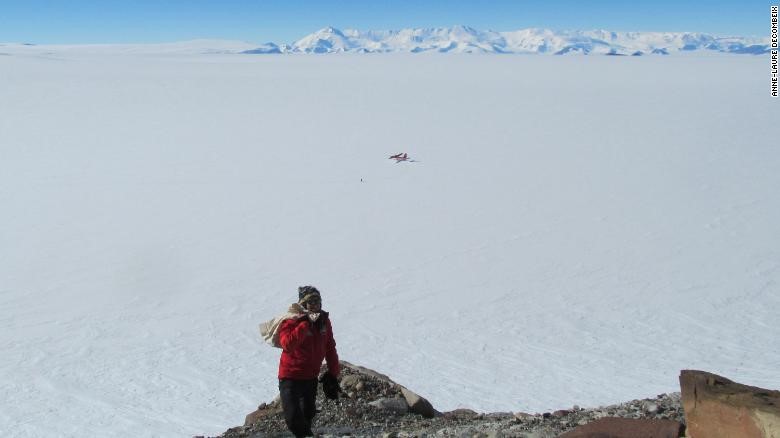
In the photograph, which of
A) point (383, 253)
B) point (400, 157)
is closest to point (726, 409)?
point (383, 253)

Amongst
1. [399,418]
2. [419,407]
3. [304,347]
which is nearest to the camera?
[304,347]

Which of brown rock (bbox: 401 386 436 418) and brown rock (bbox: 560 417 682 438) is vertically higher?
brown rock (bbox: 560 417 682 438)

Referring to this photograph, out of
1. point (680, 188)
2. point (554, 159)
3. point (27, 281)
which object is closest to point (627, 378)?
point (27, 281)

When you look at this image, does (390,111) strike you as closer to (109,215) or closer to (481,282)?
(109,215)

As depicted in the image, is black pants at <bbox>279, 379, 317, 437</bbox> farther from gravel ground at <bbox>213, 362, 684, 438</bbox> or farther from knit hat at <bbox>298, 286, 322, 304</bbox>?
knit hat at <bbox>298, 286, 322, 304</bbox>

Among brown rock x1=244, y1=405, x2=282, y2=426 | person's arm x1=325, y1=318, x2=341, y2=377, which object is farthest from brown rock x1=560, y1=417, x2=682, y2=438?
brown rock x1=244, y1=405, x2=282, y2=426

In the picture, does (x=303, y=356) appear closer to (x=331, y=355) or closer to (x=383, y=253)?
(x=331, y=355)
